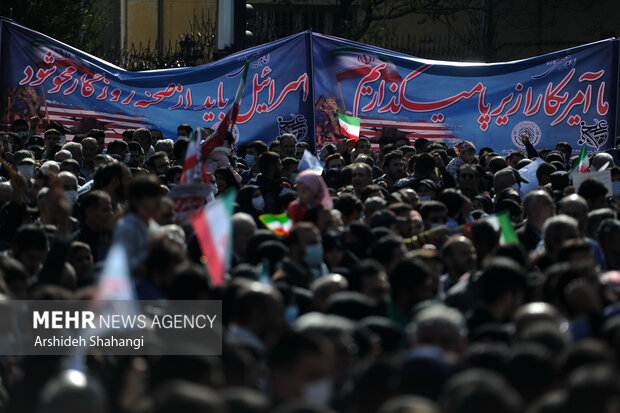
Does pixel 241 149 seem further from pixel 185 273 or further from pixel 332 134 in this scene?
pixel 185 273

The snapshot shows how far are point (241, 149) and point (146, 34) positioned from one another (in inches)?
900

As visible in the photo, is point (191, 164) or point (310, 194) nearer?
point (310, 194)

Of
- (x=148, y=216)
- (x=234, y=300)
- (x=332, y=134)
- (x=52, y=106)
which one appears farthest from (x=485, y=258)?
(x=52, y=106)

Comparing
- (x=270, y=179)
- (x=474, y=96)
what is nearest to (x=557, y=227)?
(x=270, y=179)

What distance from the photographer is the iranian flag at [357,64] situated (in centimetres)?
1280

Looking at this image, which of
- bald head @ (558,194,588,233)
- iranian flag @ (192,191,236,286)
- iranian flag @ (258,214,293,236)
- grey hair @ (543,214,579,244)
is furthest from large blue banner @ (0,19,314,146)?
iranian flag @ (192,191,236,286)

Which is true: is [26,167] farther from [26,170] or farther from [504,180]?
[504,180]

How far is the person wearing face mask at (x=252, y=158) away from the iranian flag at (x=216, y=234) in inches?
196

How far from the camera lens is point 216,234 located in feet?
17.4

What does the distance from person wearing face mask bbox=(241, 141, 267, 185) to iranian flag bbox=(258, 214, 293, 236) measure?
Result: 9.81ft

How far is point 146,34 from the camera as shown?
34.5 meters

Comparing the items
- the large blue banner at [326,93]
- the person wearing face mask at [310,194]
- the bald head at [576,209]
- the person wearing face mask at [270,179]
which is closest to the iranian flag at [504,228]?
the bald head at [576,209]

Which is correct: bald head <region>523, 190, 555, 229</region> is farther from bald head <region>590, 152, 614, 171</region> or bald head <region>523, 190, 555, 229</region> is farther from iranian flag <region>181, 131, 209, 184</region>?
bald head <region>590, 152, 614, 171</region>

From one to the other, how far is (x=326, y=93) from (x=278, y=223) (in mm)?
5577
